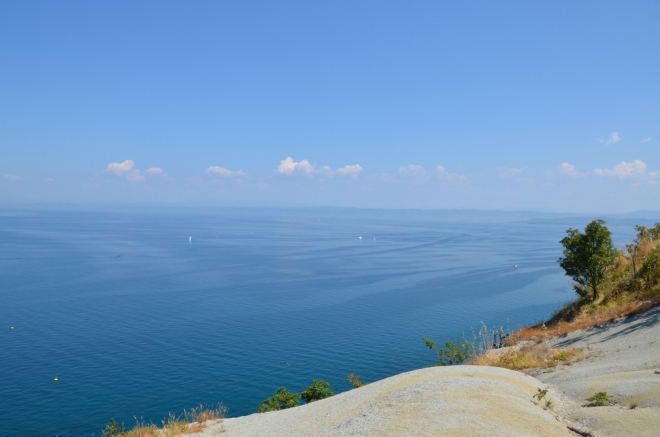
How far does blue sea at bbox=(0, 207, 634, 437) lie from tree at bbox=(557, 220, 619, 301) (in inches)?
594

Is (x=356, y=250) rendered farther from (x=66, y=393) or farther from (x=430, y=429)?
(x=430, y=429)

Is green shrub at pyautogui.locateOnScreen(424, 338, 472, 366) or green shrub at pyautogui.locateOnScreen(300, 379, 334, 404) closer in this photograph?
green shrub at pyautogui.locateOnScreen(424, 338, 472, 366)

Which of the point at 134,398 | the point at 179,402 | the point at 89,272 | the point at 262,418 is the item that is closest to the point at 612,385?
the point at 262,418

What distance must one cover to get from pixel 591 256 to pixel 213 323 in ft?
131

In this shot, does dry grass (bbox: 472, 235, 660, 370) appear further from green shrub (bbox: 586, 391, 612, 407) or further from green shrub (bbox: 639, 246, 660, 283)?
green shrub (bbox: 586, 391, 612, 407)

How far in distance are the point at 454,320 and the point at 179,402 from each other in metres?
34.5

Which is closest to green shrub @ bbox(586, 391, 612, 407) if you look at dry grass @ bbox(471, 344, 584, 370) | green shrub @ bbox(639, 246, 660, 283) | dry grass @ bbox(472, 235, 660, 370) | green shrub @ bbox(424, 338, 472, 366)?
dry grass @ bbox(471, 344, 584, 370)

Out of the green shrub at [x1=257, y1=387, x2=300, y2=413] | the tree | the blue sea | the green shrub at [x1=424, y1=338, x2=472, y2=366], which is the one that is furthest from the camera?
the blue sea

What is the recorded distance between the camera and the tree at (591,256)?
30.3 metres

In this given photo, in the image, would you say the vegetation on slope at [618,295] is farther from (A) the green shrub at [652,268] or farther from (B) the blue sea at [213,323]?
(B) the blue sea at [213,323]

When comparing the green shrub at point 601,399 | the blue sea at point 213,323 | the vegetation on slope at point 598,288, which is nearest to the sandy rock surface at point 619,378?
the green shrub at point 601,399

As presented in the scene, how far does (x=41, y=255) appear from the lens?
107062 mm

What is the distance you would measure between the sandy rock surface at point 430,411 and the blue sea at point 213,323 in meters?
16.7

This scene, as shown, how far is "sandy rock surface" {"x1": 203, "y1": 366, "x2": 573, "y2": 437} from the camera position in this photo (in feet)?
35.9
